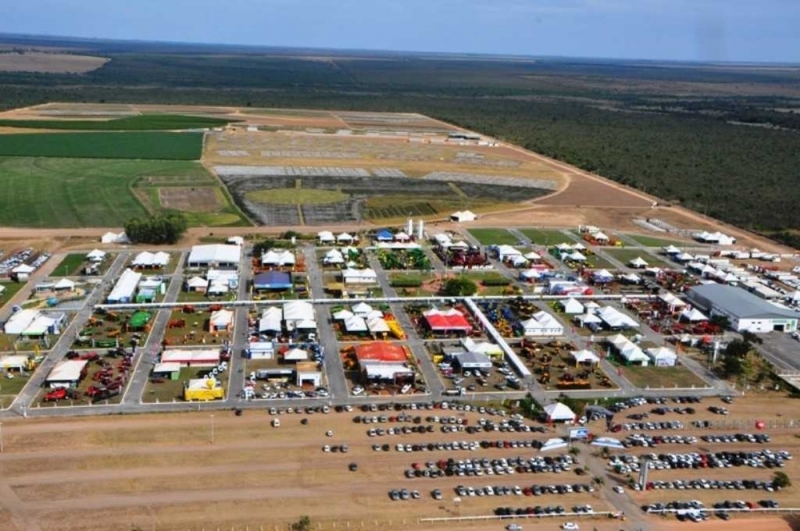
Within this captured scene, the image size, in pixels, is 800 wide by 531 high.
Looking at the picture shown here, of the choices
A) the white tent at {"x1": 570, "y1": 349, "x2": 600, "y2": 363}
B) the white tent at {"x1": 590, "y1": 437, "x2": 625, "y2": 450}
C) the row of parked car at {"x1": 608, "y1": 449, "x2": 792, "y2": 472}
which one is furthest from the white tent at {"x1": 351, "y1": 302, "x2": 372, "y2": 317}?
the row of parked car at {"x1": 608, "y1": 449, "x2": 792, "y2": 472}

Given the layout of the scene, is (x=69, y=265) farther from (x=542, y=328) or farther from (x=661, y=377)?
(x=661, y=377)

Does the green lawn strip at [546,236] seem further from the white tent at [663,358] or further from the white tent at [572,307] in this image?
the white tent at [663,358]

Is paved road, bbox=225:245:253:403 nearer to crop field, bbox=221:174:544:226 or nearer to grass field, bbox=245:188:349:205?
crop field, bbox=221:174:544:226

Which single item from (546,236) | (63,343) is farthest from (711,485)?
(546,236)

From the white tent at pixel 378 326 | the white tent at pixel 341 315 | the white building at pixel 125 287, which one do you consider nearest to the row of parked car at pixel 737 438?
the white tent at pixel 378 326

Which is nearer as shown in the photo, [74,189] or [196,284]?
[196,284]

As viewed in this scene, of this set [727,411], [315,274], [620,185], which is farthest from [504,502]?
[620,185]
